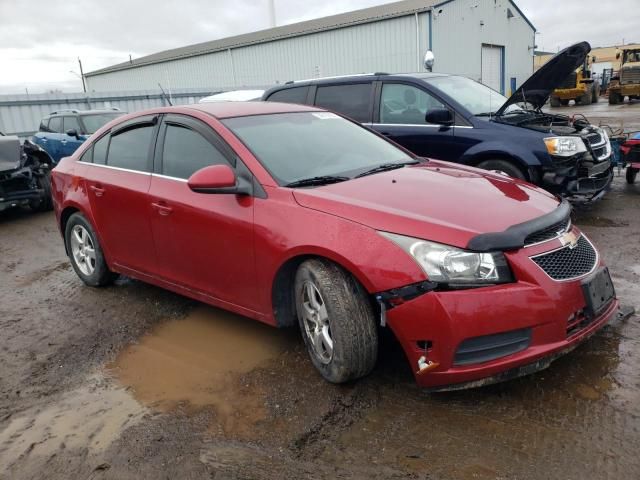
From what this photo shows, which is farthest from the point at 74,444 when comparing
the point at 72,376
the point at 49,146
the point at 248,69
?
the point at 248,69

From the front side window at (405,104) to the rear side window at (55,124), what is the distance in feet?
26.3

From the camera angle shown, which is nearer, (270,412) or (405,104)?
(270,412)

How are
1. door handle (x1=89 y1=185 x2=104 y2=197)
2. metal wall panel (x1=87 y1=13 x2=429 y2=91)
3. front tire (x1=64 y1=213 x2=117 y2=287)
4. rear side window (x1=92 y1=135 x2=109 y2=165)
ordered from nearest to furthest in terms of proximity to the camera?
1. door handle (x1=89 y1=185 x2=104 y2=197)
2. rear side window (x1=92 y1=135 x2=109 y2=165)
3. front tire (x1=64 y1=213 x2=117 y2=287)
4. metal wall panel (x1=87 y1=13 x2=429 y2=91)

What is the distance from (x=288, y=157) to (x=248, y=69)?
88.9 ft

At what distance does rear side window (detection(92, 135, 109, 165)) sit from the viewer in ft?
15.0

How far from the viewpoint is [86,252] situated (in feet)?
16.0

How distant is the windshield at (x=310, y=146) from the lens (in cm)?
343

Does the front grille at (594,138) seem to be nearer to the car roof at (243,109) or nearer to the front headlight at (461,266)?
the car roof at (243,109)

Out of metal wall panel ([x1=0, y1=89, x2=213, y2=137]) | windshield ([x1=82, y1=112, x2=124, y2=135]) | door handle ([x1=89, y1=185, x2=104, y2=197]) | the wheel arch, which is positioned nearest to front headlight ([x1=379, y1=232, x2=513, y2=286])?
the wheel arch

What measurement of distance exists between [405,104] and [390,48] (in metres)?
A: 17.3

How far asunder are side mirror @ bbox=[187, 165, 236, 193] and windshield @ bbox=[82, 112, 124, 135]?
911 centimetres

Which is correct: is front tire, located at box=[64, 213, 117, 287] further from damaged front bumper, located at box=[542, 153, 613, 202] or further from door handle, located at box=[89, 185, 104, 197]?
damaged front bumper, located at box=[542, 153, 613, 202]

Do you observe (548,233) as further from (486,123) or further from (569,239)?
(486,123)

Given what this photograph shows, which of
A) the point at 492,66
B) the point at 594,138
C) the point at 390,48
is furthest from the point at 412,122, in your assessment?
the point at 492,66
